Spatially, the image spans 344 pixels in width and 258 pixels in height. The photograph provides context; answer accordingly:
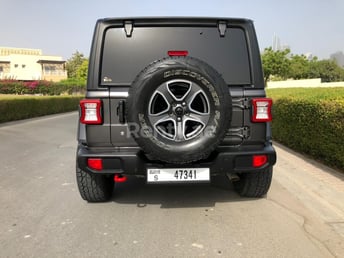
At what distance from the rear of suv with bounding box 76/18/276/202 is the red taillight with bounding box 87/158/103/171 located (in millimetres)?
10

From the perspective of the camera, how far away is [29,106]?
1839 centimetres

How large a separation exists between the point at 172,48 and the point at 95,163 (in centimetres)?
147

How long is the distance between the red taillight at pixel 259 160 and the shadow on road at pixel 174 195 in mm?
811

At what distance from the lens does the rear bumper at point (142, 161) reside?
144 inches

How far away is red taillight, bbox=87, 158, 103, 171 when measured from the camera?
3707 millimetres

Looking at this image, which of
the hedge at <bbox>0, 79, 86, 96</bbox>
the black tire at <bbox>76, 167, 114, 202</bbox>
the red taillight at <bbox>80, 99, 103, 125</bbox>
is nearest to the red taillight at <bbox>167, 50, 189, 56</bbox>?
the red taillight at <bbox>80, 99, 103, 125</bbox>

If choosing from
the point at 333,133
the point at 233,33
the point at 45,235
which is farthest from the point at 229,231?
the point at 333,133

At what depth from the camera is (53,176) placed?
5984mm

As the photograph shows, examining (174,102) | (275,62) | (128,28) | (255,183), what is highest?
(275,62)

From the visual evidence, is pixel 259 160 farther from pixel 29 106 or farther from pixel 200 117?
pixel 29 106

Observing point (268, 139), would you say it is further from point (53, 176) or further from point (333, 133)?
point (53, 176)

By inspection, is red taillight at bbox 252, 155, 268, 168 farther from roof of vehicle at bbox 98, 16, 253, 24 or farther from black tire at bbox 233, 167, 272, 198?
roof of vehicle at bbox 98, 16, 253, 24

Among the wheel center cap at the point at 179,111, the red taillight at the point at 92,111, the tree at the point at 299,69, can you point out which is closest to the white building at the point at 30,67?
the tree at the point at 299,69

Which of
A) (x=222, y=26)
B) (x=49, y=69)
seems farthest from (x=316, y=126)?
(x=49, y=69)
